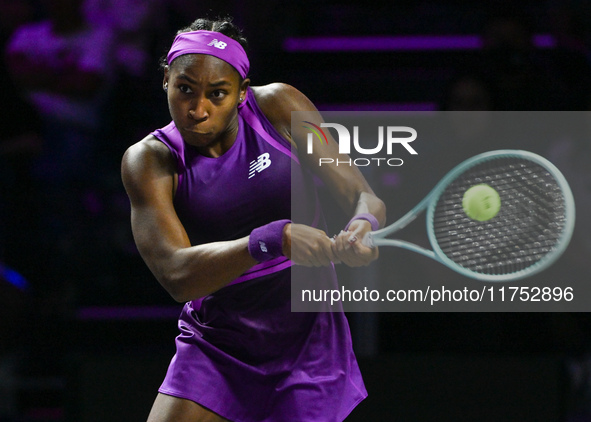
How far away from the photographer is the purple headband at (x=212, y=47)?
1.95 metres

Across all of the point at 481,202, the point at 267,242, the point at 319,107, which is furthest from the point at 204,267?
the point at 319,107

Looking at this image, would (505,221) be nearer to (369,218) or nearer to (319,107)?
(369,218)

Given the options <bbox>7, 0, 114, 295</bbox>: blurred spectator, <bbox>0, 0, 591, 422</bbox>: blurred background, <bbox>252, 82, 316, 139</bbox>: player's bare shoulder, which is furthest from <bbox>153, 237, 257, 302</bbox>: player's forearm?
<bbox>7, 0, 114, 295</bbox>: blurred spectator

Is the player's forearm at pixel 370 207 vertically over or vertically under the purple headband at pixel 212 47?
under

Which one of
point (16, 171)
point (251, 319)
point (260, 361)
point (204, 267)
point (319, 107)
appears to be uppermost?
point (319, 107)

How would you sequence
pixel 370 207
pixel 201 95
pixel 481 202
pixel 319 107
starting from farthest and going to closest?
pixel 319 107
pixel 481 202
pixel 370 207
pixel 201 95

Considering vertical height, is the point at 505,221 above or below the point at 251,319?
above

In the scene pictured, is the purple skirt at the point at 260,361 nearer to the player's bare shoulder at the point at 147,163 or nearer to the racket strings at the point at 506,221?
the player's bare shoulder at the point at 147,163

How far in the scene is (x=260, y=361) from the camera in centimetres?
208

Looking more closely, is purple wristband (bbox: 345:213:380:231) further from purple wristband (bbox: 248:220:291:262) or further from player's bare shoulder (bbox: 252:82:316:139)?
player's bare shoulder (bbox: 252:82:316:139)

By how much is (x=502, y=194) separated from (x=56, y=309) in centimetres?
189

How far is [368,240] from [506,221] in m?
0.74

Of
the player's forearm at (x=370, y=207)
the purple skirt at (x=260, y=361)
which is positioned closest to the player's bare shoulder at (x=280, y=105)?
the player's forearm at (x=370, y=207)

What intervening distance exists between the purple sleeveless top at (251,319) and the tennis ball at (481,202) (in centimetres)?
52
